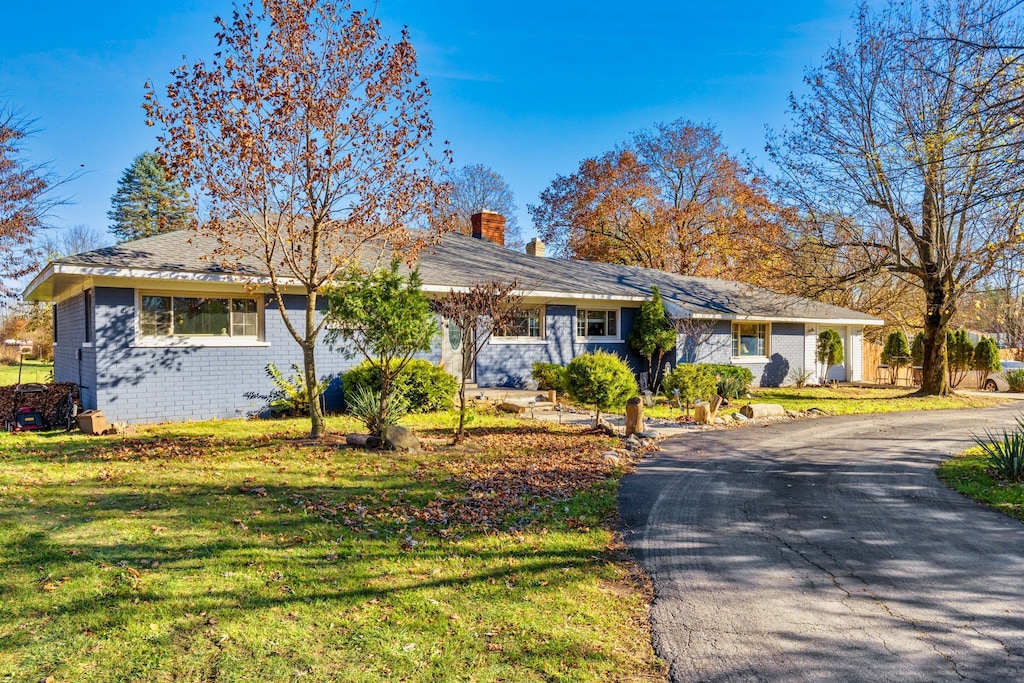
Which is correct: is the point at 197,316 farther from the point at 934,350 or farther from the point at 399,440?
the point at 934,350

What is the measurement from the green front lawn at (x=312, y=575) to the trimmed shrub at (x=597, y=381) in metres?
3.43

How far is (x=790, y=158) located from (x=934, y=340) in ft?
24.7

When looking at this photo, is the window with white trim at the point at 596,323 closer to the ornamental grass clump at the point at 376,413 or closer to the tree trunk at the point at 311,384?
the ornamental grass clump at the point at 376,413

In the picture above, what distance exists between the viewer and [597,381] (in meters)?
11.0

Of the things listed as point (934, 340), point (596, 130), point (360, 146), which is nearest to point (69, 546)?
point (360, 146)

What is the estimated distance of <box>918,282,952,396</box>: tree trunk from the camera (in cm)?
1890

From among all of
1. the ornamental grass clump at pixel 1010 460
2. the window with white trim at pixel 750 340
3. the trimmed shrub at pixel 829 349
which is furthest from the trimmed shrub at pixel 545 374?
the trimmed shrub at pixel 829 349

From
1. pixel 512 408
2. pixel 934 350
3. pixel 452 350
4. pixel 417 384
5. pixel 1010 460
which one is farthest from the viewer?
pixel 934 350

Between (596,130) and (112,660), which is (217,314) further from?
(596,130)

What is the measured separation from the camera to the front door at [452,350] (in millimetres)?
15555

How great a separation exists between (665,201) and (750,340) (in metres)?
14.9

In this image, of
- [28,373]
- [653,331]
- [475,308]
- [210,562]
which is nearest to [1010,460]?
[475,308]

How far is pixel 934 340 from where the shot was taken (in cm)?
1931

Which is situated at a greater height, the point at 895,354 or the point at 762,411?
the point at 895,354
